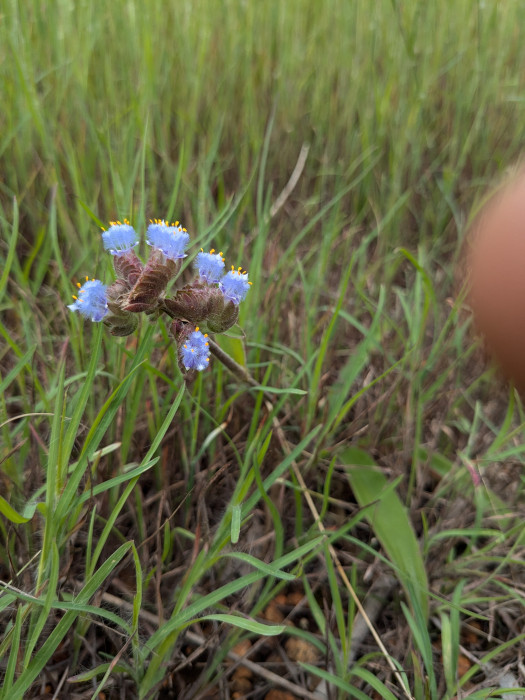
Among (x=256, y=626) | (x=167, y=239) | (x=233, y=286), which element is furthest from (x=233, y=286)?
(x=256, y=626)

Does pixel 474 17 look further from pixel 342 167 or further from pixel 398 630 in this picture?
pixel 398 630

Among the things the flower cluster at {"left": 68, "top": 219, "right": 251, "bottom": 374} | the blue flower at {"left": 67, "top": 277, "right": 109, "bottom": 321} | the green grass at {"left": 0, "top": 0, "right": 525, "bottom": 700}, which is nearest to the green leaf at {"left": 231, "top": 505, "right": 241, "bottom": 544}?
the green grass at {"left": 0, "top": 0, "right": 525, "bottom": 700}

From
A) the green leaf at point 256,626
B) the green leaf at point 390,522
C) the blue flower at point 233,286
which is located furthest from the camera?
the green leaf at point 390,522

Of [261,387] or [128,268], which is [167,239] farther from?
[261,387]

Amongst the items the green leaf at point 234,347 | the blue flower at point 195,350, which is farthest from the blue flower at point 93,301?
the green leaf at point 234,347

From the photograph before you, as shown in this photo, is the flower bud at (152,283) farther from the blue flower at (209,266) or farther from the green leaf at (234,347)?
the green leaf at (234,347)

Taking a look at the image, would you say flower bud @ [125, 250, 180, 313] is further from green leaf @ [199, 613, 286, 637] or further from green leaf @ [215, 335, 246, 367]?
green leaf @ [199, 613, 286, 637]
